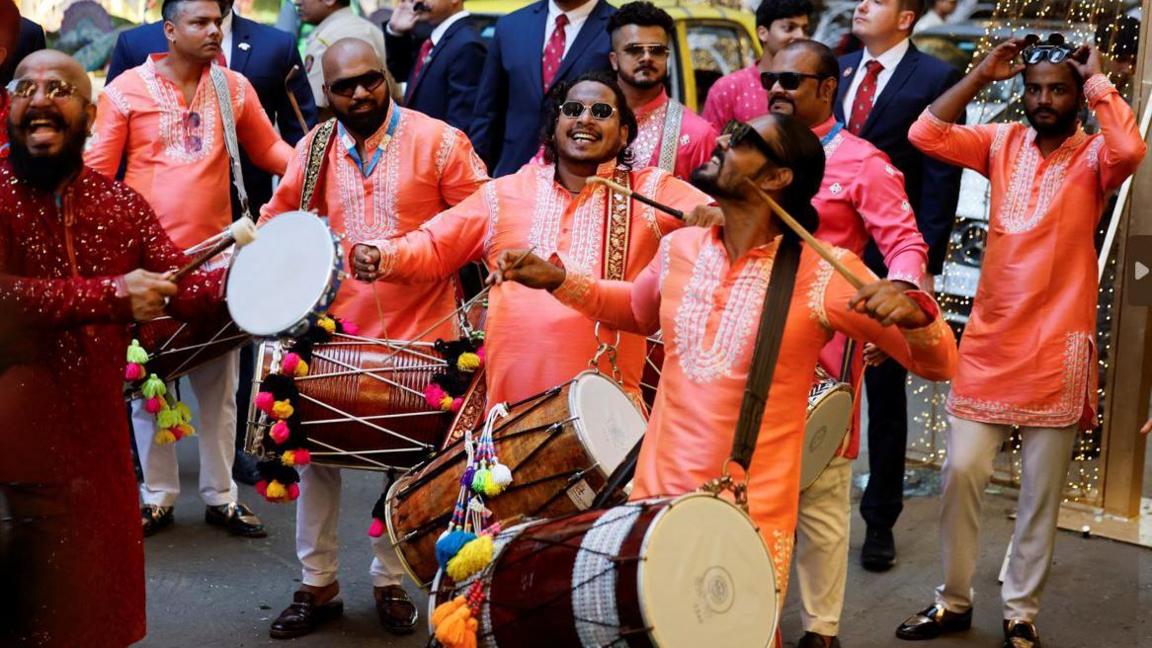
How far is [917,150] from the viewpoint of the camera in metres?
6.34

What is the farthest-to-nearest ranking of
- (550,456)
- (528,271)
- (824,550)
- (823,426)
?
(824,550) < (823,426) < (550,456) < (528,271)

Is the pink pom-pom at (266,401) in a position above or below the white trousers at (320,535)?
above

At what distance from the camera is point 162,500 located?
6.64 meters

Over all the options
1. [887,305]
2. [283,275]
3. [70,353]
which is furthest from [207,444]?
[887,305]

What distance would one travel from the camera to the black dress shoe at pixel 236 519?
21.7 feet

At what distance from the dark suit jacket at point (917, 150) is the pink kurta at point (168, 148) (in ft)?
8.83

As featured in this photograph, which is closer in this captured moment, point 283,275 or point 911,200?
point 283,275

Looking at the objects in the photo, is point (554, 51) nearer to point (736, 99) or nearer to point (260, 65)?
point (736, 99)

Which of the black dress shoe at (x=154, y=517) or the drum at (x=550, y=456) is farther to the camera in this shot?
the black dress shoe at (x=154, y=517)

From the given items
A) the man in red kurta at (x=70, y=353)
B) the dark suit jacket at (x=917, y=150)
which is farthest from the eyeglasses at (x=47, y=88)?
the dark suit jacket at (x=917, y=150)

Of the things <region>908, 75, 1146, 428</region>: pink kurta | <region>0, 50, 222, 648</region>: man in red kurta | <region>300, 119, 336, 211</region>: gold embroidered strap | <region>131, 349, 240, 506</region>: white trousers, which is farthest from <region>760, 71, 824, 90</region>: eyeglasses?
<region>131, 349, 240, 506</region>: white trousers

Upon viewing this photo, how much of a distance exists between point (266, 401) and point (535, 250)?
1036mm

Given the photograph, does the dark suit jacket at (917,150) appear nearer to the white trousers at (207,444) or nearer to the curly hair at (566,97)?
the curly hair at (566,97)

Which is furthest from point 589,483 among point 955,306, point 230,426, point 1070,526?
point 955,306
